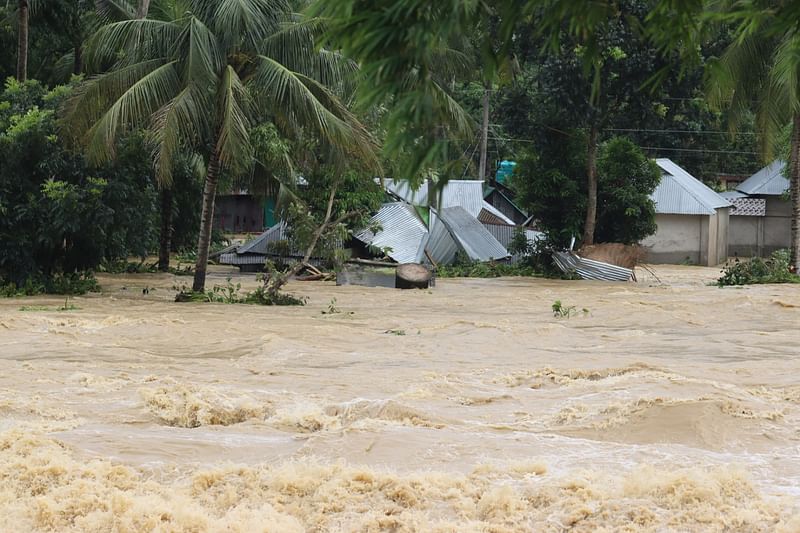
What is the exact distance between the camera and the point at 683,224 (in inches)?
1393

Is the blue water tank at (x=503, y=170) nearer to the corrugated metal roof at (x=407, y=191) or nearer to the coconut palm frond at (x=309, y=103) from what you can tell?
the corrugated metal roof at (x=407, y=191)

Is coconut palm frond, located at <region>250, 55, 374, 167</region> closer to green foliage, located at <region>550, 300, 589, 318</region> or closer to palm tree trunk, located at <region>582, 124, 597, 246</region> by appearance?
green foliage, located at <region>550, 300, 589, 318</region>

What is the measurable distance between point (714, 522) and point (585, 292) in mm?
16188

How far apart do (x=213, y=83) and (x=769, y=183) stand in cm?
2752

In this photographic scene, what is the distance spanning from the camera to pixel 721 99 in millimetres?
21250

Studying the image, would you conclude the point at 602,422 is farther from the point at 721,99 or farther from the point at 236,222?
the point at 236,222

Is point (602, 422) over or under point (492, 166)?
under

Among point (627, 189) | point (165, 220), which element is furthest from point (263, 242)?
point (627, 189)

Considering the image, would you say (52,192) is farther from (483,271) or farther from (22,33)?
(483,271)

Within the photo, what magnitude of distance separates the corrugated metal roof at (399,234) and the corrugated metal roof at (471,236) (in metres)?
1.60

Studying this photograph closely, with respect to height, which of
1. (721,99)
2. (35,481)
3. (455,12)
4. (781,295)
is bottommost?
(35,481)

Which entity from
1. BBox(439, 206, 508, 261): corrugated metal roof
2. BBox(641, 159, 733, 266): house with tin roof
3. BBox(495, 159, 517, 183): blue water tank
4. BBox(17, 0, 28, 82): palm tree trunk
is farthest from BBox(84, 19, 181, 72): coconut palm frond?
BBox(495, 159, 517, 183): blue water tank

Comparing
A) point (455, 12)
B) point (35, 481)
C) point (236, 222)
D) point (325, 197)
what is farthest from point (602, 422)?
point (236, 222)

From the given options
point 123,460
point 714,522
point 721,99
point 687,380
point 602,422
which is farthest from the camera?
point 721,99
